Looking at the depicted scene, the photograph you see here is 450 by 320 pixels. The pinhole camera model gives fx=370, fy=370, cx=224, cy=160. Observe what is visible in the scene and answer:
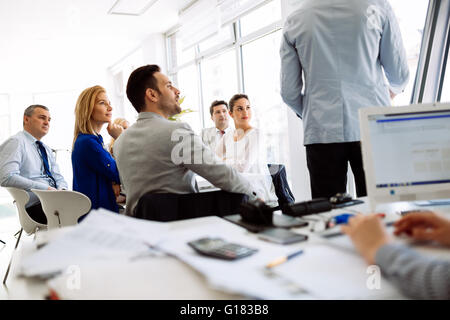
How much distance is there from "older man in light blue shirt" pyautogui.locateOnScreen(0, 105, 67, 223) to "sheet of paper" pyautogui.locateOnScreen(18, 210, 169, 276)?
2580 millimetres

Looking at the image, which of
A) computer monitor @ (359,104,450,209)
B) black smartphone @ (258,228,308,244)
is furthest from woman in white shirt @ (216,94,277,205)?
black smartphone @ (258,228,308,244)

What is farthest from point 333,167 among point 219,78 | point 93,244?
point 219,78

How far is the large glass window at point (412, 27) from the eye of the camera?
9.34 ft

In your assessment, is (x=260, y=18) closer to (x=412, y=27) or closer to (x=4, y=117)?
(x=412, y=27)

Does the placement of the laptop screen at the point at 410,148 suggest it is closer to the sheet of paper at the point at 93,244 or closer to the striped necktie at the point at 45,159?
the sheet of paper at the point at 93,244

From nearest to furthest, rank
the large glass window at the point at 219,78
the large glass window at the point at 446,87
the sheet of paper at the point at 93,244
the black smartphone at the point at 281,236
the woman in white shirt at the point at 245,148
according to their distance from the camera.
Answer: the sheet of paper at the point at 93,244 < the black smartphone at the point at 281,236 < the large glass window at the point at 446,87 < the woman in white shirt at the point at 245,148 < the large glass window at the point at 219,78

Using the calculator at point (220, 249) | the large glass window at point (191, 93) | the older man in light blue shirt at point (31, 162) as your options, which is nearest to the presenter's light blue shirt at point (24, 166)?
the older man in light blue shirt at point (31, 162)

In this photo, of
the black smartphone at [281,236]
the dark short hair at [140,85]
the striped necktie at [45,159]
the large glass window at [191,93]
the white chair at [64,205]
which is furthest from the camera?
the large glass window at [191,93]

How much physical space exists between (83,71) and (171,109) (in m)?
9.04

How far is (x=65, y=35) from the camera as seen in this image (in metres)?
6.96

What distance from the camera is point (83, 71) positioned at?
10055 mm

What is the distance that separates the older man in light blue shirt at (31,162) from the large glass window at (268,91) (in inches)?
99.6

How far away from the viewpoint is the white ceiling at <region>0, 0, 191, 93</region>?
226 inches
